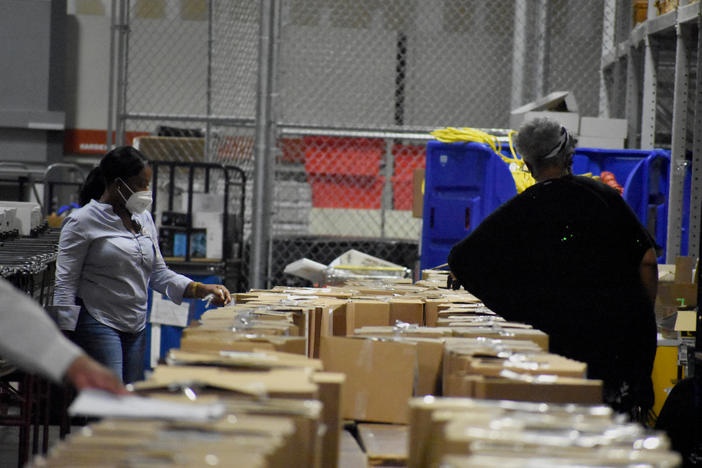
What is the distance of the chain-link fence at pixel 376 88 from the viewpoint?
25.3 ft

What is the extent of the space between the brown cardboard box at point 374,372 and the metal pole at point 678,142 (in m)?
3.72

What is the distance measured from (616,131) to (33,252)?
411cm

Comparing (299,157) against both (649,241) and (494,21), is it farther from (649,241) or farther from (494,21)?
(649,241)

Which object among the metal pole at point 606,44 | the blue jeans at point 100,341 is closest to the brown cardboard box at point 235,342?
the blue jeans at point 100,341

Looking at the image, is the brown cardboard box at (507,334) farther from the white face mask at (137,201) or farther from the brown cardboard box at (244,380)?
the white face mask at (137,201)

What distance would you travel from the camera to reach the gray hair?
3.31 meters

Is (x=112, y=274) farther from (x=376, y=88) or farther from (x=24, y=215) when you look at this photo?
(x=376, y=88)

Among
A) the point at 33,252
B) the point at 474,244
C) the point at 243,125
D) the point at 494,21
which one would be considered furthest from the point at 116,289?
the point at 494,21

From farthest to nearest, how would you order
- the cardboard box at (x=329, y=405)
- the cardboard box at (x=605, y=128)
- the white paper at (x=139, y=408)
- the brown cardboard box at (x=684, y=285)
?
the cardboard box at (x=605, y=128) → the brown cardboard box at (x=684, y=285) → the cardboard box at (x=329, y=405) → the white paper at (x=139, y=408)

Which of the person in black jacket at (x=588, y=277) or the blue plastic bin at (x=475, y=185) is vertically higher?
the blue plastic bin at (x=475, y=185)

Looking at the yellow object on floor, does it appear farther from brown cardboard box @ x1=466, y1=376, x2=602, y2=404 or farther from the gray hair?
brown cardboard box @ x1=466, y1=376, x2=602, y2=404

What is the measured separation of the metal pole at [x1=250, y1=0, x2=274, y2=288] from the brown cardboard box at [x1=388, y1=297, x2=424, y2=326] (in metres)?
2.91

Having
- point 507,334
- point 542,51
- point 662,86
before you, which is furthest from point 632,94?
point 507,334

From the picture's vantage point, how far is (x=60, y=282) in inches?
165
